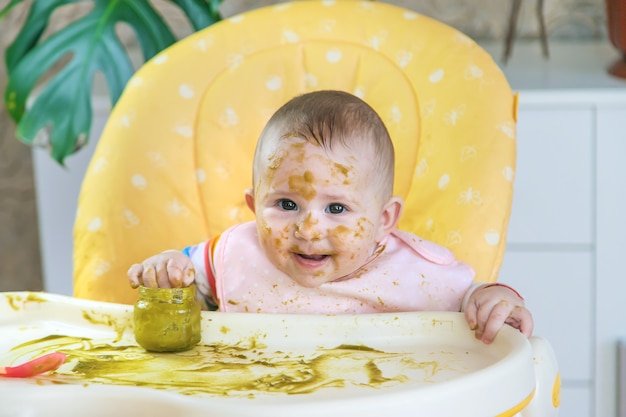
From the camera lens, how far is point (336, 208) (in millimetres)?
1035

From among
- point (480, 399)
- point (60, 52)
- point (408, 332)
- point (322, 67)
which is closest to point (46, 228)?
point (60, 52)

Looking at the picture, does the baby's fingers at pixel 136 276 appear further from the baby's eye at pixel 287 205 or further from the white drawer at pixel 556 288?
the white drawer at pixel 556 288

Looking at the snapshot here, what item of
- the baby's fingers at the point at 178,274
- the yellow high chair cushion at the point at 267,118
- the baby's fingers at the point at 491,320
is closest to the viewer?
the baby's fingers at the point at 491,320

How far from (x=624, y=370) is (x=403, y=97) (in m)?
0.69

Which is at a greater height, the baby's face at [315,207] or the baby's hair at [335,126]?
the baby's hair at [335,126]

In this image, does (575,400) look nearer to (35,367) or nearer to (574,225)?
(574,225)

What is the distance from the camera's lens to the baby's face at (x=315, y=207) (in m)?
1.02

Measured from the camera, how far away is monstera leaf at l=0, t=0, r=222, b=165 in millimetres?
1649

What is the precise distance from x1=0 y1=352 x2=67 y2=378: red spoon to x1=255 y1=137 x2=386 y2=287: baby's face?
0.27 m

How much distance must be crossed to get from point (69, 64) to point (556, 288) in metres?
0.91

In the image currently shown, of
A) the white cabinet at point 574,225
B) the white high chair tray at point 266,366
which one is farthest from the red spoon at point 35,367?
the white cabinet at point 574,225

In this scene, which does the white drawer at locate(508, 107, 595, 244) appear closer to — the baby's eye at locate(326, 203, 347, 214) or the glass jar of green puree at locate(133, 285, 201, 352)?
the baby's eye at locate(326, 203, 347, 214)

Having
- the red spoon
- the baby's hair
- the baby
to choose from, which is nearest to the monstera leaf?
the baby

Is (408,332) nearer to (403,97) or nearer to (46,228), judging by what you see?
(403,97)
